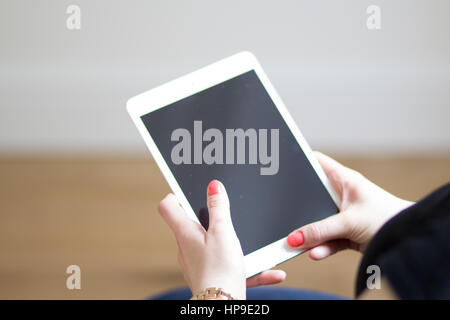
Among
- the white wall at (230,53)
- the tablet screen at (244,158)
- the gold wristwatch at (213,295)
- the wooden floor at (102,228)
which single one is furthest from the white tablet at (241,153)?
the white wall at (230,53)

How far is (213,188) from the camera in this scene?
2.01 feet

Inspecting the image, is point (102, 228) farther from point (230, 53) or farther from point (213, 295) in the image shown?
point (213, 295)

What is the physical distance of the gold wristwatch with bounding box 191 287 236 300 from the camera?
505 millimetres

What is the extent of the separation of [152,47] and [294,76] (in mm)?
408

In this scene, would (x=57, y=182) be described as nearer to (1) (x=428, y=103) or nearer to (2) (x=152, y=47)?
(2) (x=152, y=47)

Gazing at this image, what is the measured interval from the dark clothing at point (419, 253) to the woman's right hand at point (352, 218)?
0.32 meters

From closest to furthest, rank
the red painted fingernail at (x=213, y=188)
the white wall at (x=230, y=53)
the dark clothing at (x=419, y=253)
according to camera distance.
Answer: the dark clothing at (x=419, y=253)
the red painted fingernail at (x=213, y=188)
the white wall at (x=230, y=53)

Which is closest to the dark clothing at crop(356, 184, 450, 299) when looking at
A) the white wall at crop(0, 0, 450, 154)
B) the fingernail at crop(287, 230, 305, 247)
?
the fingernail at crop(287, 230, 305, 247)

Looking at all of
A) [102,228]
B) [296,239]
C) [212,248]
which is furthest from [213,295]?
[102,228]

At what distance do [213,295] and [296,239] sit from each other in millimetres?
182

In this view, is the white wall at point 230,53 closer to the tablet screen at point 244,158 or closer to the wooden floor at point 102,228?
the wooden floor at point 102,228

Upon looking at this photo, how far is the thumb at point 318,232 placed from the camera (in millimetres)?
653

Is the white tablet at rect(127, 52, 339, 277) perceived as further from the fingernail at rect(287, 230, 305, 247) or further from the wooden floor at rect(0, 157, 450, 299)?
the wooden floor at rect(0, 157, 450, 299)
